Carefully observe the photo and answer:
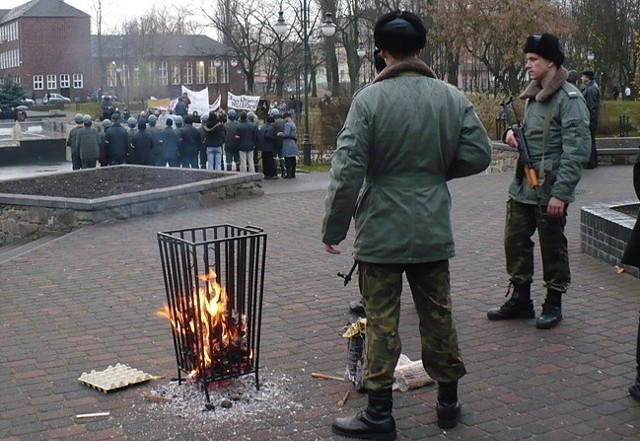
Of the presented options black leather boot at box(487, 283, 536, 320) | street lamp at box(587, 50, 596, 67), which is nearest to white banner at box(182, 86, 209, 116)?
street lamp at box(587, 50, 596, 67)

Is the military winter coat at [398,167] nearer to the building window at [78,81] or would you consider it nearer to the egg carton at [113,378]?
the egg carton at [113,378]

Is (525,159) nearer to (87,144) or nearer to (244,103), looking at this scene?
(87,144)

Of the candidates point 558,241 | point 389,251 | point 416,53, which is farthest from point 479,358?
point 416,53

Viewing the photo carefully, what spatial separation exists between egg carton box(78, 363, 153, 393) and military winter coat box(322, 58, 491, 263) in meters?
1.74

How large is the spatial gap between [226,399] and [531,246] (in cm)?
262

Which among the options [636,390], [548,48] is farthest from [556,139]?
[636,390]

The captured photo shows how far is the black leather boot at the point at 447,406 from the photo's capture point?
467 centimetres

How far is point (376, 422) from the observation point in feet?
14.8

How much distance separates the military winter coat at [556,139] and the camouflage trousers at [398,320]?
1.72 m

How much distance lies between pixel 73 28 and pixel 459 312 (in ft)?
287

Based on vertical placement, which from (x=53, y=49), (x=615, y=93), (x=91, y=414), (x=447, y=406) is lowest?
→ (x=91, y=414)

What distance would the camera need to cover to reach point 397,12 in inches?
178

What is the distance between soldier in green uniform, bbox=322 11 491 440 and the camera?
435cm

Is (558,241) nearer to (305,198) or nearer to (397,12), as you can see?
(397,12)
